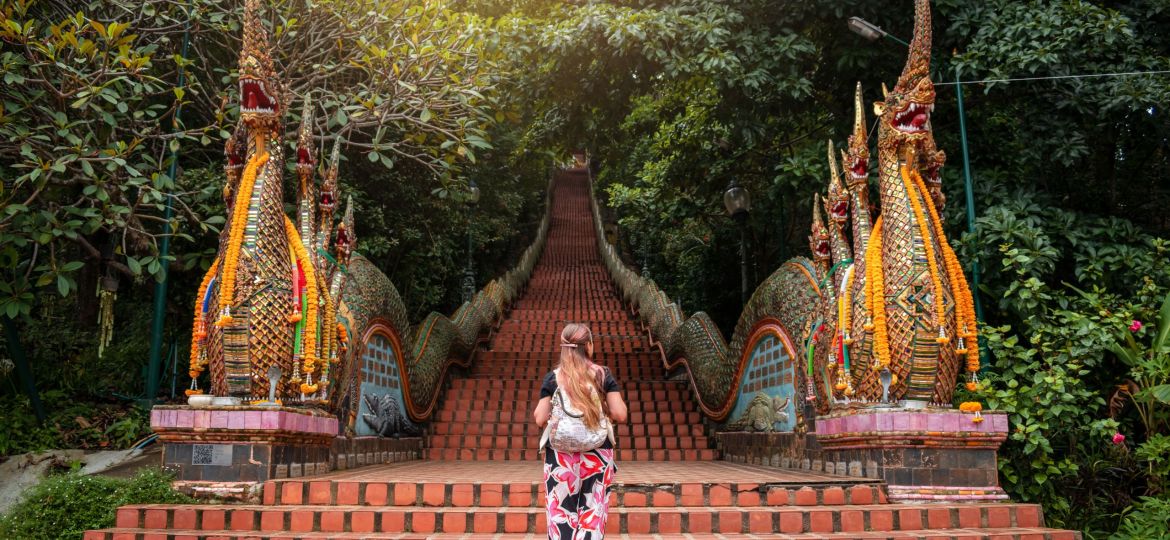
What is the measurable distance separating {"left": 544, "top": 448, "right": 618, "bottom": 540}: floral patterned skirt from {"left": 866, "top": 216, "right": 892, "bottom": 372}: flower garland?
2.68 m

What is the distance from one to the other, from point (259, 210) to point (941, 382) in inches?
190

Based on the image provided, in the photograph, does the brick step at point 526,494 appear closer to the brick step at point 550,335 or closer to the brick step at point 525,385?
the brick step at point 525,385

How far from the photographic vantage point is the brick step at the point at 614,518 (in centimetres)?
481

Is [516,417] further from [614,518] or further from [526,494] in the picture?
[614,518]

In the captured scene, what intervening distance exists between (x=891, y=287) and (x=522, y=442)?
4859mm

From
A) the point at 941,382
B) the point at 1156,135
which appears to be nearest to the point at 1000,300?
the point at 941,382

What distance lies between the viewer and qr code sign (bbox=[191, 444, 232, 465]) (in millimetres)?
5188

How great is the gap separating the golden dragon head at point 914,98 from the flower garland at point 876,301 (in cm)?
65

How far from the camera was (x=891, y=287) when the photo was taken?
546 cm

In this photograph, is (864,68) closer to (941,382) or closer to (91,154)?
(941,382)

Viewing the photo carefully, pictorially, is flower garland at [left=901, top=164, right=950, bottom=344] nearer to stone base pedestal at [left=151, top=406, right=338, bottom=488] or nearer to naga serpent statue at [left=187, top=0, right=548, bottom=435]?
naga serpent statue at [left=187, top=0, right=548, bottom=435]

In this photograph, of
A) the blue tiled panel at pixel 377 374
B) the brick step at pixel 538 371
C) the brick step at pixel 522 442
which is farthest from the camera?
the brick step at pixel 538 371

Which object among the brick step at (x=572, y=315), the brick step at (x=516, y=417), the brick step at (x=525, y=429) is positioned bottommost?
the brick step at (x=525, y=429)

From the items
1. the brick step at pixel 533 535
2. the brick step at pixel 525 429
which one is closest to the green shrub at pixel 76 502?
the brick step at pixel 533 535
